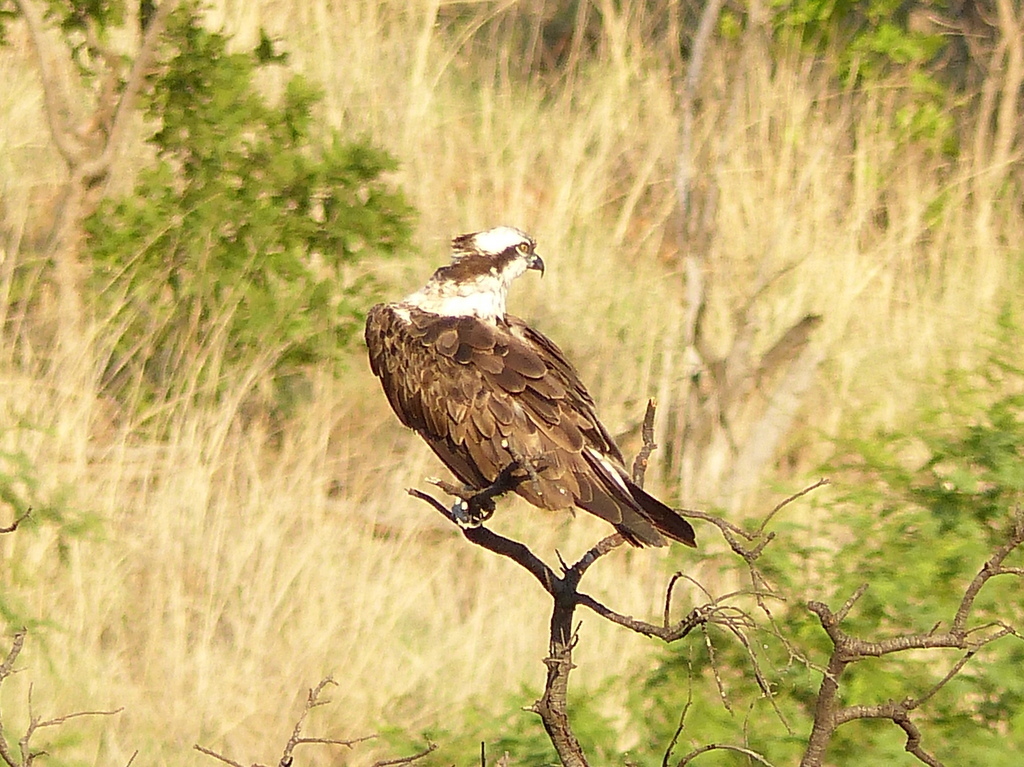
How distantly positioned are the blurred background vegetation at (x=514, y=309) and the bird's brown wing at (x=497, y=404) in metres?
0.80

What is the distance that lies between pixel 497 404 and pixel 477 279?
761mm

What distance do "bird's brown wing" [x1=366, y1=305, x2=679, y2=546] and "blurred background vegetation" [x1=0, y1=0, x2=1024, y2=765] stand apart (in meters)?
0.80

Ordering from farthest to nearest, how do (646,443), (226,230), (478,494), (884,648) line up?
(226,230) → (478,494) → (646,443) → (884,648)

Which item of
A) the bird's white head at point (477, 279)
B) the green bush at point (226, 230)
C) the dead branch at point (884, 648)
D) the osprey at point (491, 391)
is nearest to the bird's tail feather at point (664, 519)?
the osprey at point (491, 391)

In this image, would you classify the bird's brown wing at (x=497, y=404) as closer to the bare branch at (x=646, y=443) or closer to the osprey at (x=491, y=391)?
the osprey at (x=491, y=391)

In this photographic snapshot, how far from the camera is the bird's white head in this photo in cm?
474

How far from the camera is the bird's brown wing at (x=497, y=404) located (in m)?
3.81

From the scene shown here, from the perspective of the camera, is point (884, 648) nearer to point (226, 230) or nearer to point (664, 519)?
point (664, 519)

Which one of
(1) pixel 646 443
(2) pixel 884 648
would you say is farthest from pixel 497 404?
(2) pixel 884 648

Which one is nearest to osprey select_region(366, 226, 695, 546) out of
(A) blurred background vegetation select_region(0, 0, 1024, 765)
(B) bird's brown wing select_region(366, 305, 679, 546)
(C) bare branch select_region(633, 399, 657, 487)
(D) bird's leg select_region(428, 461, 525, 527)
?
(B) bird's brown wing select_region(366, 305, 679, 546)

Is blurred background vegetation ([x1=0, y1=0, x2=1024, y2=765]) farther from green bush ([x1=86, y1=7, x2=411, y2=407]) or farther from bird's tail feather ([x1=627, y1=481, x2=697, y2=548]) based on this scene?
bird's tail feather ([x1=627, y1=481, x2=697, y2=548])

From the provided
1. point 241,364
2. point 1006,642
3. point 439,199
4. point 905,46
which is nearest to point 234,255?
point 241,364

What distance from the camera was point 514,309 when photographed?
28.5 feet

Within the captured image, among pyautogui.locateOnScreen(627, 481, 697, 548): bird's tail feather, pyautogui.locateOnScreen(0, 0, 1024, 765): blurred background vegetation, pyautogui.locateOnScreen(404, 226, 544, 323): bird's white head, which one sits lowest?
pyautogui.locateOnScreen(0, 0, 1024, 765): blurred background vegetation
